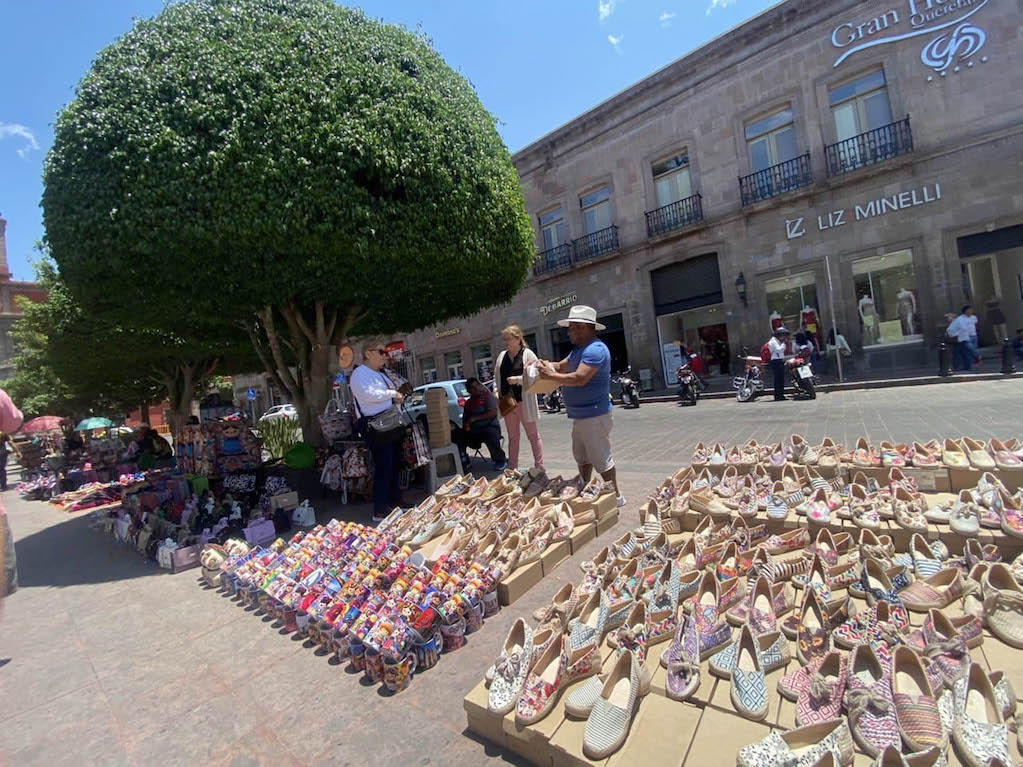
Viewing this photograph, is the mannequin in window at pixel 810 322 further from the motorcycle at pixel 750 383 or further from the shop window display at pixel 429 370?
the shop window display at pixel 429 370

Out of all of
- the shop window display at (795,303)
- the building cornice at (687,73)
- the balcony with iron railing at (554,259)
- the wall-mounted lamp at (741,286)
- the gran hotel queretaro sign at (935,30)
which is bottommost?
the shop window display at (795,303)

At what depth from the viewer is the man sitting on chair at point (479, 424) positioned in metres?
7.07

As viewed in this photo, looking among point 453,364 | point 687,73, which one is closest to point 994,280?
point 687,73

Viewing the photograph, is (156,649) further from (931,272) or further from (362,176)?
(931,272)

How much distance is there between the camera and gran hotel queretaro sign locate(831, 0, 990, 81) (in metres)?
12.2

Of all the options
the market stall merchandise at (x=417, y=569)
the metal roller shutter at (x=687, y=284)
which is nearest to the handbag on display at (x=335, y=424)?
the market stall merchandise at (x=417, y=569)

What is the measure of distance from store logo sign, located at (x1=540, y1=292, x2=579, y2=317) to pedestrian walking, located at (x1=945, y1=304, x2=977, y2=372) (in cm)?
1192

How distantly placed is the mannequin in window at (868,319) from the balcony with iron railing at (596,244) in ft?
27.0

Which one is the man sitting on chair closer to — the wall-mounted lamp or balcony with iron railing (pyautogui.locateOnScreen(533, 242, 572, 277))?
the wall-mounted lamp

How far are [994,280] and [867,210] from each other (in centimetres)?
345

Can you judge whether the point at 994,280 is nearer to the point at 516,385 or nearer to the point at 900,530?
the point at 516,385

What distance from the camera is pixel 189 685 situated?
8.64 feet

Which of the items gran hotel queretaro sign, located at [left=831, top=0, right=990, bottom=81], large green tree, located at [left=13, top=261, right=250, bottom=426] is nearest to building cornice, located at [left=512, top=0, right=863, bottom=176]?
gran hotel queretaro sign, located at [left=831, top=0, right=990, bottom=81]

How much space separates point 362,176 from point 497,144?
2.36m
